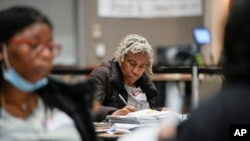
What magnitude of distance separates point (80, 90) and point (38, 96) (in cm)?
14

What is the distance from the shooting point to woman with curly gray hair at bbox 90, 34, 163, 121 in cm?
258

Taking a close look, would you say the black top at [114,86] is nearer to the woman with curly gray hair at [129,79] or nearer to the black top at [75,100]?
the woman with curly gray hair at [129,79]

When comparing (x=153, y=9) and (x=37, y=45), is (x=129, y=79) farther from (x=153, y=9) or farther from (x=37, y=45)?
(x=153, y=9)

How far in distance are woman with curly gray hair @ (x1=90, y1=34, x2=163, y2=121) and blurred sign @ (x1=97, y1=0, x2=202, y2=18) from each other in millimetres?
3114

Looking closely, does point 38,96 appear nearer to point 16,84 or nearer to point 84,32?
point 16,84

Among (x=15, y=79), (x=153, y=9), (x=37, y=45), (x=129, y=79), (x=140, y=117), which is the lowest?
(x=140, y=117)

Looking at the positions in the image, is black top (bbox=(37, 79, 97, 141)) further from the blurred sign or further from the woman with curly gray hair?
the blurred sign

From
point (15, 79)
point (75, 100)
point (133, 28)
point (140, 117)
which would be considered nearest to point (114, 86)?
point (140, 117)

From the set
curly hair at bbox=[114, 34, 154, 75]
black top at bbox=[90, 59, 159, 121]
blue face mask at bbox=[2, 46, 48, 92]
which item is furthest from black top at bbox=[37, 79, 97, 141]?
curly hair at bbox=[114, 34, 154, 75]

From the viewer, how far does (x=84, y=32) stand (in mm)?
5930

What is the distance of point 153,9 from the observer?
5.93 metres

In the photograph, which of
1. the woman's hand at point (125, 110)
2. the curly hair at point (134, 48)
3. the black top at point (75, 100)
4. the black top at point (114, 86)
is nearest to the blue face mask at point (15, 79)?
the black top at point (75, 100)

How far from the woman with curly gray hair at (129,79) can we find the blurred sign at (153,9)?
10.2 feet

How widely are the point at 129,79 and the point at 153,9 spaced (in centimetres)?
339
